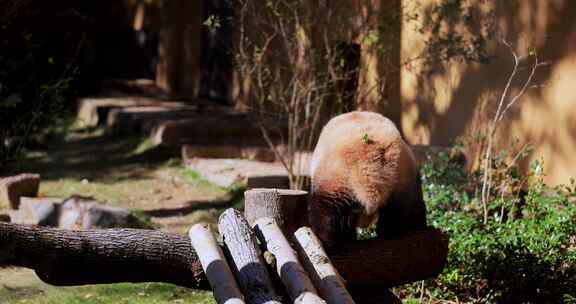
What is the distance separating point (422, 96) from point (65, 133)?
22.0ft

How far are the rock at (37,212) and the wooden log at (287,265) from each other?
3.64 metres

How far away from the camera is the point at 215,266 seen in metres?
4.09

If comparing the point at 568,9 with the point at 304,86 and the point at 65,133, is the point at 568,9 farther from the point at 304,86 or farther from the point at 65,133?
the point at 65,133

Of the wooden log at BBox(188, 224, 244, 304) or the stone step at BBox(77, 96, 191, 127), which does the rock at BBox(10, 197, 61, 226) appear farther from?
the stone step at BBox(77, 96, 191, 127)

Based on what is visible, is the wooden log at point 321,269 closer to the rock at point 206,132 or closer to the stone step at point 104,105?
the rock at point 206,132

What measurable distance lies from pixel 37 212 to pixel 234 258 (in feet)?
13.2

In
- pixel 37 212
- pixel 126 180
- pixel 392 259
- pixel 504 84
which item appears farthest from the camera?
pixel 126 180

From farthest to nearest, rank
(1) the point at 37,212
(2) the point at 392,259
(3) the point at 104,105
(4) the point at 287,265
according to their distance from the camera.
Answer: (3) the point at 104,105
(1) the point at 37,212
(2) the point at 392,259
(4) the point at 287,265

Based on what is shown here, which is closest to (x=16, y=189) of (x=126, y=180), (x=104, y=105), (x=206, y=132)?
(x=126, y=180)

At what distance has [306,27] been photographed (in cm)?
877

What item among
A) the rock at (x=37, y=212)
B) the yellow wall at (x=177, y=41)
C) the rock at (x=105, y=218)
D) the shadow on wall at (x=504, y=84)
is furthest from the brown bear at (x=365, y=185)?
the yellow wall at (x=177, y=41)

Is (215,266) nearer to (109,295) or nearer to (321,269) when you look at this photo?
(321,269)

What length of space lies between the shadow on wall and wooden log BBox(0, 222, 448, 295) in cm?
279

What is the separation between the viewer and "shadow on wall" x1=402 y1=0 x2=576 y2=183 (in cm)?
772
